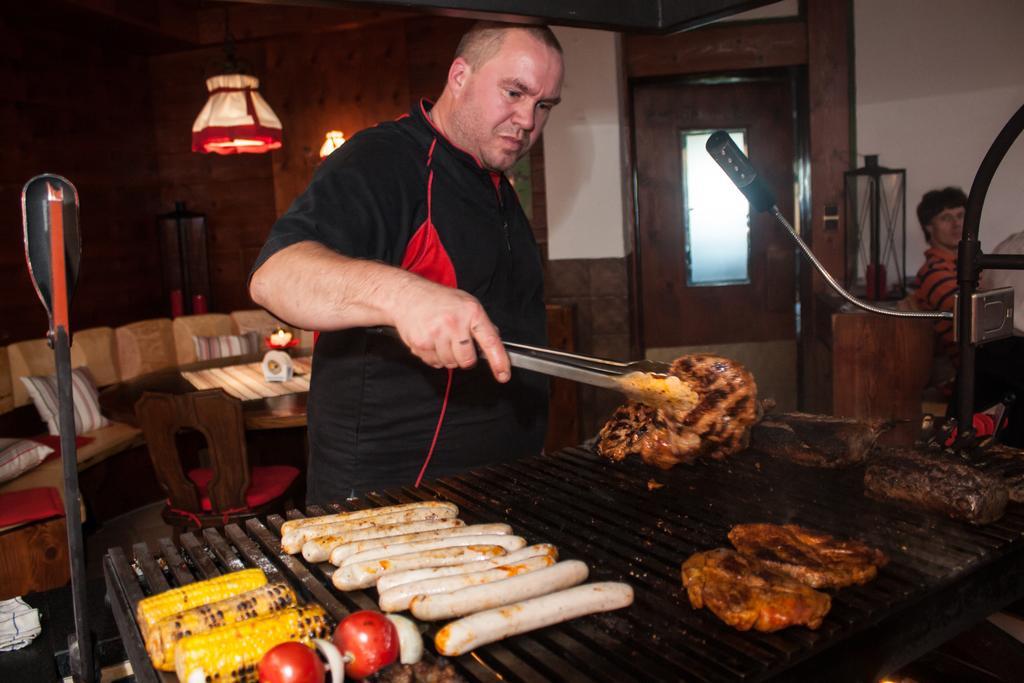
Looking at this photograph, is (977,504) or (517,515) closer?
(977,504)

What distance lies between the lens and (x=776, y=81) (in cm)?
752

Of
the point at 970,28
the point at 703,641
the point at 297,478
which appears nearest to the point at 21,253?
the point at 297,478

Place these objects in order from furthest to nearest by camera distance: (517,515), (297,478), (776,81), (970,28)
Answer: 1. (776,81)
2. (970,28)
3. (297,478)
4. (517,515)

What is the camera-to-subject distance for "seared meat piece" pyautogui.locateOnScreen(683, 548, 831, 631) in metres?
1.42

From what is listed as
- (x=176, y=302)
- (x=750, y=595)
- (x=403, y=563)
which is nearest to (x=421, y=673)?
(x=403, y=563)

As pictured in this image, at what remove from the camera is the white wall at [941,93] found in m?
6.64

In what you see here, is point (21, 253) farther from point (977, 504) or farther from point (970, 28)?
point (970, 28)

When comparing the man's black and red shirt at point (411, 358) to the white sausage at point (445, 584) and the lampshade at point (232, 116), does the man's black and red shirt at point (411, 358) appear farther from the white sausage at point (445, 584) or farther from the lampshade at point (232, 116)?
the lampshade at point (232, 116)

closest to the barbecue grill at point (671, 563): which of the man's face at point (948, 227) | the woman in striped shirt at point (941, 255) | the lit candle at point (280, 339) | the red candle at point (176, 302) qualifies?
the woman in striped shirt at point (941, 255)

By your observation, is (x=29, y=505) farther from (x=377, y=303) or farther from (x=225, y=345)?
(x=377, y=303)

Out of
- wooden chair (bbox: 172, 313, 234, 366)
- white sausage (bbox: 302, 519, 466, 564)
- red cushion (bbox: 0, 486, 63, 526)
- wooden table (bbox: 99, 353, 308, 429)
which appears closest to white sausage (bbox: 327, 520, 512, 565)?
white sausage (bbox: 302, 519, 466, 564)

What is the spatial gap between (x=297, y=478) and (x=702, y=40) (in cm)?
488

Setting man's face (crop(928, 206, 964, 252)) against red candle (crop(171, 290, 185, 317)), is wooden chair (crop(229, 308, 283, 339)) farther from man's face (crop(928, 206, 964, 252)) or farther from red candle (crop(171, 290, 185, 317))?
man's face (crop(928, 206, 964, 252))

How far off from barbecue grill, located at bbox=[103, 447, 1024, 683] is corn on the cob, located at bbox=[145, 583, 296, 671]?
0.03 meters
